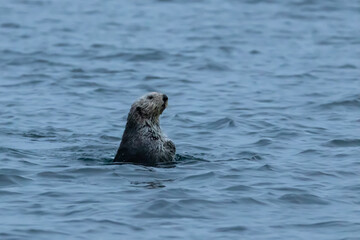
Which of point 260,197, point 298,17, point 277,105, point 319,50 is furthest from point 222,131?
point 298,17

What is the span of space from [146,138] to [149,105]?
420 mm

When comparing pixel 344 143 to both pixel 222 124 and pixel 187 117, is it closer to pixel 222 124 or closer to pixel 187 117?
pixel 222 124

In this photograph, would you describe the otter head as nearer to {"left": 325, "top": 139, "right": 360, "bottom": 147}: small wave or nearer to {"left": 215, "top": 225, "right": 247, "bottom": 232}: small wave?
{"left": 325, "top": 139, "right": 360, "bottom": 147}: small wave

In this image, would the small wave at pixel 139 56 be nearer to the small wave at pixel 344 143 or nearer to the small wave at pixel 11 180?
the small wave at pixel 344 143

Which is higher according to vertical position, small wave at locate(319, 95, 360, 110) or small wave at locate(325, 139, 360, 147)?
small wave at locate(319, 95, 360, 110)

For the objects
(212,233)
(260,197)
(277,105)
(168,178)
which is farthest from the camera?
(277,105)

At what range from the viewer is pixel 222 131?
1217 centimetres

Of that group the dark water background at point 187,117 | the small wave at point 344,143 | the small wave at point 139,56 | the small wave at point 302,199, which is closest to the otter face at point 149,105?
the dark water background at point 187,117

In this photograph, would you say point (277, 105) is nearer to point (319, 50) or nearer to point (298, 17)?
point (319, 50)

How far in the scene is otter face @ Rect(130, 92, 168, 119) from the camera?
1008 centimetres

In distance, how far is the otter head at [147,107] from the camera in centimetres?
1007

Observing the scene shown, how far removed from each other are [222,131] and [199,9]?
12321 millimetres

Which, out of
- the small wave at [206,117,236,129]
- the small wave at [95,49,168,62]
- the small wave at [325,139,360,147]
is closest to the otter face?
the small wave at [206,117,236,129]

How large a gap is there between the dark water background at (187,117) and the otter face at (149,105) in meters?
0.69
